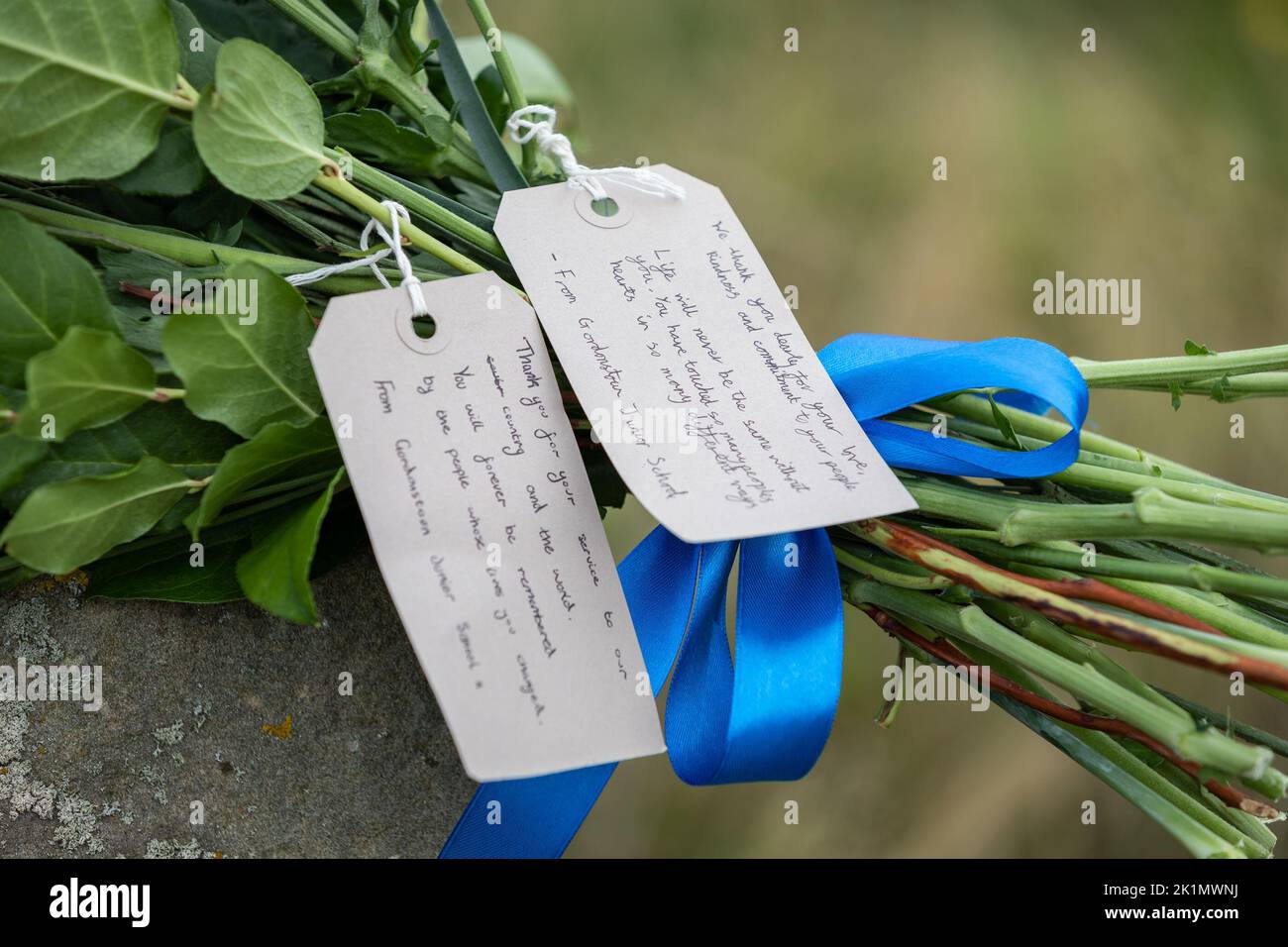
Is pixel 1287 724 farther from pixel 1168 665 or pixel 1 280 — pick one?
pixel 1 280

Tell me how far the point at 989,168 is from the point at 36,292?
1.10 metres

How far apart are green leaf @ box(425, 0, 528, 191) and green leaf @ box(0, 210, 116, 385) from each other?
19 centimetres

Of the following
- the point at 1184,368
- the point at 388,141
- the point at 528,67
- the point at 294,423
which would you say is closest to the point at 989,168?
the point at 528,67

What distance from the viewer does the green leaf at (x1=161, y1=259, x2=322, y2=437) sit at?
12.6 inches

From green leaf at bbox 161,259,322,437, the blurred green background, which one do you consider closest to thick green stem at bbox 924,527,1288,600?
green leaf at bbox 161,259,322,437

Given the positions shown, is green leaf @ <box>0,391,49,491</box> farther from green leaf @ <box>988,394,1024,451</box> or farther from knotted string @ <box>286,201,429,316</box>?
green leaf @ <box>988,394,1024,451</box>

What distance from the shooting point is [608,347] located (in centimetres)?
38

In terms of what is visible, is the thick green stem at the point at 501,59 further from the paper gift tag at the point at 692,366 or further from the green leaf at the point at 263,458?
the green leaf at the point at 263,458

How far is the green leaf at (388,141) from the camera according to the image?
0.42 meters

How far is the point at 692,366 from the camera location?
1.27 ft

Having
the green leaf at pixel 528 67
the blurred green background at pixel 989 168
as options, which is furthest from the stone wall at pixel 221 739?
the blurred green background at pixel 989 168

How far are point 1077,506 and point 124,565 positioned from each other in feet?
1.17

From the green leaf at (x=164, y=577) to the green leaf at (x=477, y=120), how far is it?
0.68 ft
